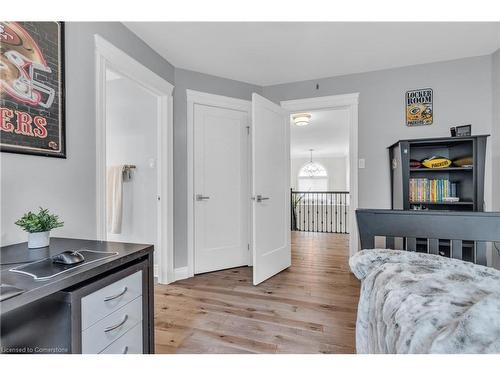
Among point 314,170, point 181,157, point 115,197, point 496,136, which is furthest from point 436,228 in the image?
point 314,170

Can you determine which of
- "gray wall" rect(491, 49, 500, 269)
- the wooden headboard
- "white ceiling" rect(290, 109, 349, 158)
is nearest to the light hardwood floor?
the wooden headboard

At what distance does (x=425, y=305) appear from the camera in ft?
2.43

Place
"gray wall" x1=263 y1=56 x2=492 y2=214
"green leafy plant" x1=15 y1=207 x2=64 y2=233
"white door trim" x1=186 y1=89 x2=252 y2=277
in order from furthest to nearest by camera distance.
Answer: "white door trim" x1=186 y1=89 x2=252 y2=277 < "gray wall" x1=263 y1=56 x2=492 y2=214 < "green leafy plant" x1=15 y1=207 x2=64 y2=233

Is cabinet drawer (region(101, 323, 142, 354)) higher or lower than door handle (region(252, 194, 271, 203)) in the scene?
lower

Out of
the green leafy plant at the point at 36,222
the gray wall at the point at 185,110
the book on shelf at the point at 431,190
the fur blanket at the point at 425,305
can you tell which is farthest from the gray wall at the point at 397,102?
the green leafy plant at the point at 36,222

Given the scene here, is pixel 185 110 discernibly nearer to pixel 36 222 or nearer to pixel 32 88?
pixel 32 88

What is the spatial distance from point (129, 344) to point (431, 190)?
8.86ft

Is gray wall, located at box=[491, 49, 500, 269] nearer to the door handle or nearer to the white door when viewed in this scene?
the door handle

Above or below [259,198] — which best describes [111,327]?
below

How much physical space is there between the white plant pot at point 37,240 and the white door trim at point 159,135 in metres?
0.54

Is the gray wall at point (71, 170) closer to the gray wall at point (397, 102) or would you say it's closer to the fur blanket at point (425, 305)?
the fur blanket at point (425, 305)

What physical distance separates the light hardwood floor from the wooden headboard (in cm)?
78

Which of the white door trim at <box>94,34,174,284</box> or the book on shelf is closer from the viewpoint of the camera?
the white door trim at <box>94,34,174,284</box>

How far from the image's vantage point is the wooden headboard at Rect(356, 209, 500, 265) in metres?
1.22
